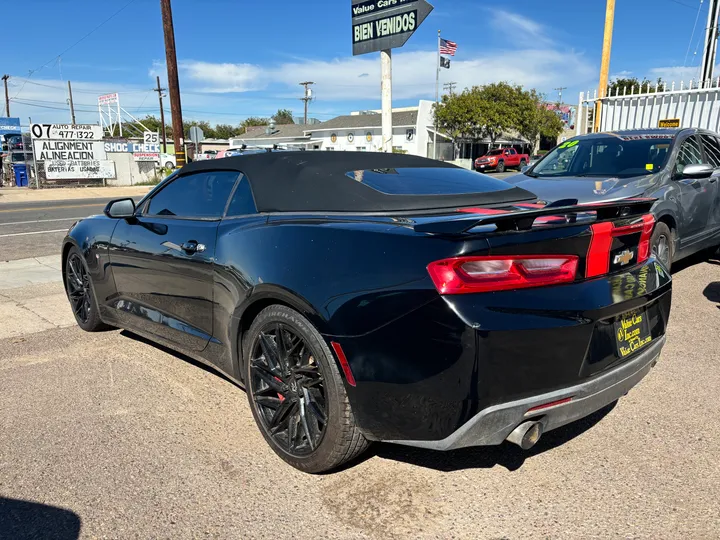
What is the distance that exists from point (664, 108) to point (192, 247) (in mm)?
11399

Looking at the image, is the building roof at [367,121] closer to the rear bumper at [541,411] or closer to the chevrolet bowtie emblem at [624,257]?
the chevrolet bowtie emblem at [624,257]

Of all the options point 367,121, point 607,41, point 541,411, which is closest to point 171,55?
point 607,41

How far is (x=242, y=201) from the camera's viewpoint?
3311mm

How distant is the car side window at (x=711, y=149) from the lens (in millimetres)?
6918

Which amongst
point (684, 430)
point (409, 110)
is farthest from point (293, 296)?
point (409, 110)

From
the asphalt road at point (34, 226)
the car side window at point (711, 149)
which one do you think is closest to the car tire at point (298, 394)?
the car side window at point (711, 149)

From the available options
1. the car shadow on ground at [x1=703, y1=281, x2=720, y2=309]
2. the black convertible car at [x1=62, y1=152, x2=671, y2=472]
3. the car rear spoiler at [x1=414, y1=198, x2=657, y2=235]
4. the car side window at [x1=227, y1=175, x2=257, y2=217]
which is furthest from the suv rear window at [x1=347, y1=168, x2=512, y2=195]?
the car shadow on ground at [x1=703, y1=281, x2=720, y2=309]

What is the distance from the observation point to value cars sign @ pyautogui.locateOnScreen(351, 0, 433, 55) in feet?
43.6

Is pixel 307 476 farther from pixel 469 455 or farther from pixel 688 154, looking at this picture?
pixel 688 154

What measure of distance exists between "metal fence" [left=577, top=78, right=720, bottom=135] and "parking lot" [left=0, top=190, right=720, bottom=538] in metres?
9.14

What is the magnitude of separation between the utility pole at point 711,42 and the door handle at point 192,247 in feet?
57.2

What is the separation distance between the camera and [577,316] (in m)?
2.26

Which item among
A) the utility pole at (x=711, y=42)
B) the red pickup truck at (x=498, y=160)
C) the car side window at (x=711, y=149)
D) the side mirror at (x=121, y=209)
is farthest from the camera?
the red pickup truck at (x=498, y=160)

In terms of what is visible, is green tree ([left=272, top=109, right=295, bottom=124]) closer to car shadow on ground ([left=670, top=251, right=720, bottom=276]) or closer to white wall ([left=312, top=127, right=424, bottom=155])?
white wall ([left=312, top=127, right=424, bottom=155])
